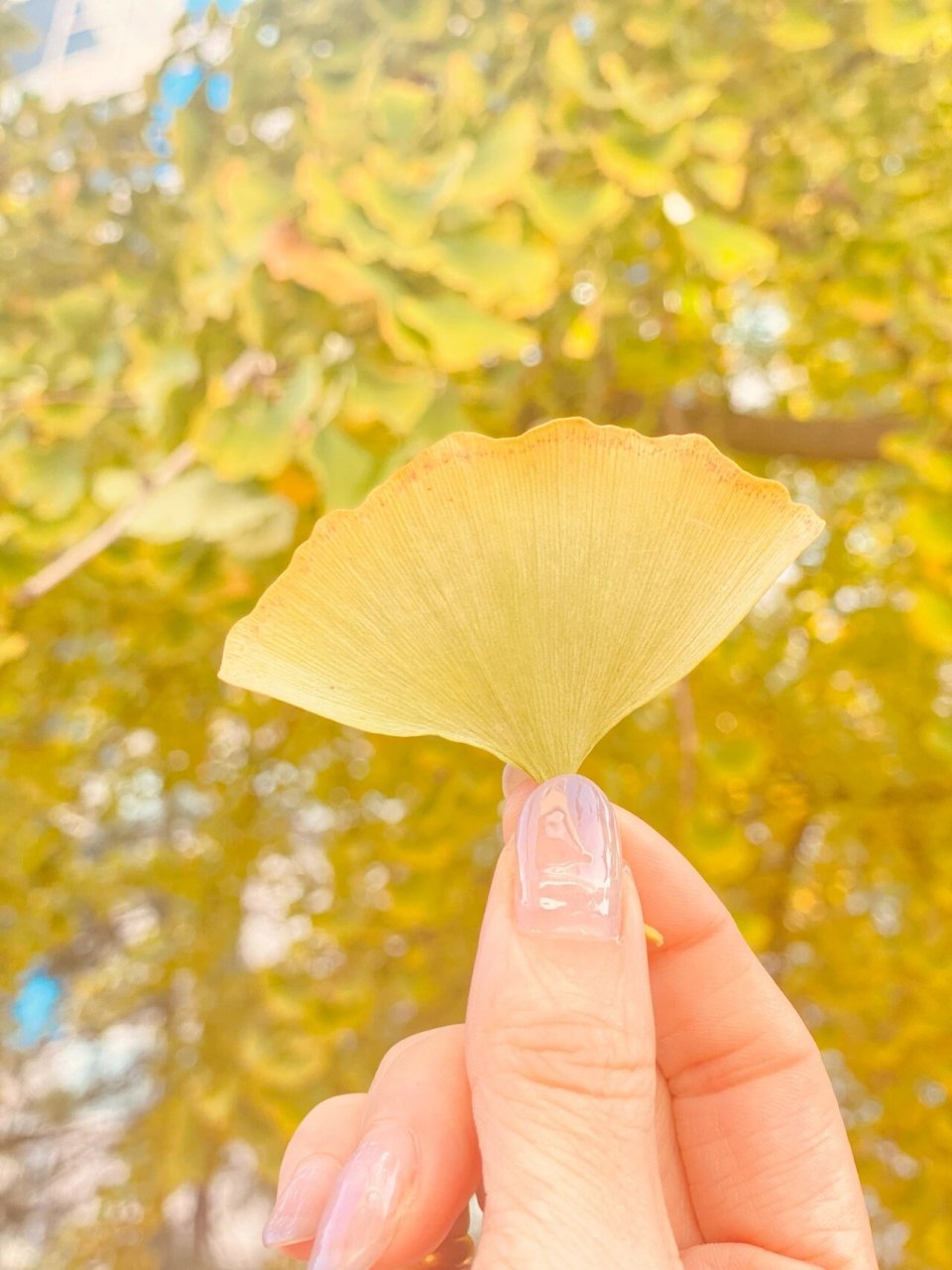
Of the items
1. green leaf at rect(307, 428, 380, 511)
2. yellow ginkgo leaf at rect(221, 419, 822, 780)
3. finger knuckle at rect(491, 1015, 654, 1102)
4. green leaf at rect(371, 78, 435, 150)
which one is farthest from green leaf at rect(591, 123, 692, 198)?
finger knuckle at rect(491, 1015, 654, 1102)

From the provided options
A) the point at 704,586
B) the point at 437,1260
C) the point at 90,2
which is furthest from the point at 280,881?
the point at 90,2

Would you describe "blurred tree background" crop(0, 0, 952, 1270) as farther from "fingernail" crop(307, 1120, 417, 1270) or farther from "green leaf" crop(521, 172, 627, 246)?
"fingernail" crop(307, 1120, 417, 1270)

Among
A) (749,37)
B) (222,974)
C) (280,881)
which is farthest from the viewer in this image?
(280,881)

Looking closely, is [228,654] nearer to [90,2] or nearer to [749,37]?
[749,37]

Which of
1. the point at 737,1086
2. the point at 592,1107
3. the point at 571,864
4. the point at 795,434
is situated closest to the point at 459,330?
the point at 571,864

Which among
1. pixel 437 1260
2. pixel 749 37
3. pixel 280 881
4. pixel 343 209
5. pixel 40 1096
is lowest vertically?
pixel 40 1096

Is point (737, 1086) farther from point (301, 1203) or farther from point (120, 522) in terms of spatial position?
point (120, 522)
